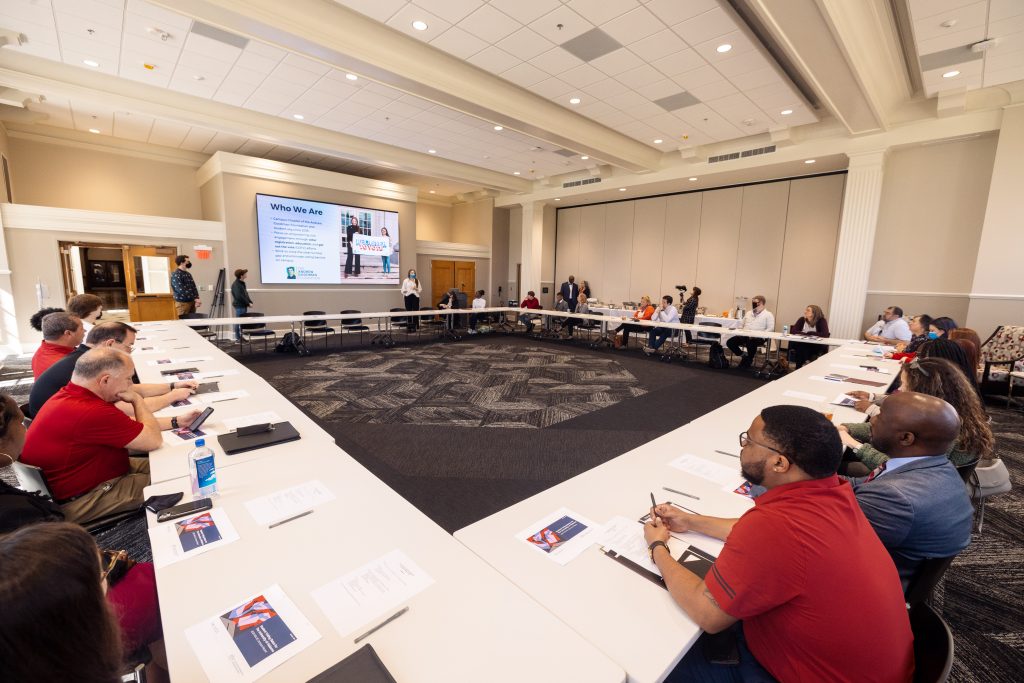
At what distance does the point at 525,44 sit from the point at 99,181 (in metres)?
8.97

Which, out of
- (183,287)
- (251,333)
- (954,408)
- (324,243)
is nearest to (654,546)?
(954,408)

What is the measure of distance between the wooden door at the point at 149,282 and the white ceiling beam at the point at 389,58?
20.3 feet

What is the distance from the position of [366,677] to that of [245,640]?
330 mm

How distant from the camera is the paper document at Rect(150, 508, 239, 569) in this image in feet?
4.14

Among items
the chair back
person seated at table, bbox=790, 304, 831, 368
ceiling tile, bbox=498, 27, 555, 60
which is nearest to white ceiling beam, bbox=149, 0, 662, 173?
ceiling tile, bbox=498, 27, 555, 60

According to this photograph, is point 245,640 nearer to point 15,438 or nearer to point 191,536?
point 191,536

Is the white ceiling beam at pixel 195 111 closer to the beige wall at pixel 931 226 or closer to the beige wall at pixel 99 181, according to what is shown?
the beige wall at pixel 99 181

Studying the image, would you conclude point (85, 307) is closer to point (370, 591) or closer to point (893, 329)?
point (370, 591)

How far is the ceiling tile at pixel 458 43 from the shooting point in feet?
15.1

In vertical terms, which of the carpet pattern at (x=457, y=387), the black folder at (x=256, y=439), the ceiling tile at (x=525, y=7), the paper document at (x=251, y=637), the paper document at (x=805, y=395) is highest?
the ceiling tile at (x=525, y=7)

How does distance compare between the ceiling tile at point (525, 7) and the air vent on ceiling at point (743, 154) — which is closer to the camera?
the ceiling tile at point (525, 7)

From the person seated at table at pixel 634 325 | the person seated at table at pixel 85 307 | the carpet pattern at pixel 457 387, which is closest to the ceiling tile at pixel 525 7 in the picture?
the carpet pattern at pixel 457 387

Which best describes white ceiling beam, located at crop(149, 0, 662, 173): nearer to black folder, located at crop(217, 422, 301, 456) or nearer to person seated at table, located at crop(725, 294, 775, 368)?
person seated at table, located at crop(725, 294, 775, 368)

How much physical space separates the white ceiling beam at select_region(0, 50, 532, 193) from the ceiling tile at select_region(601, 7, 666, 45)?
18.8 feet
